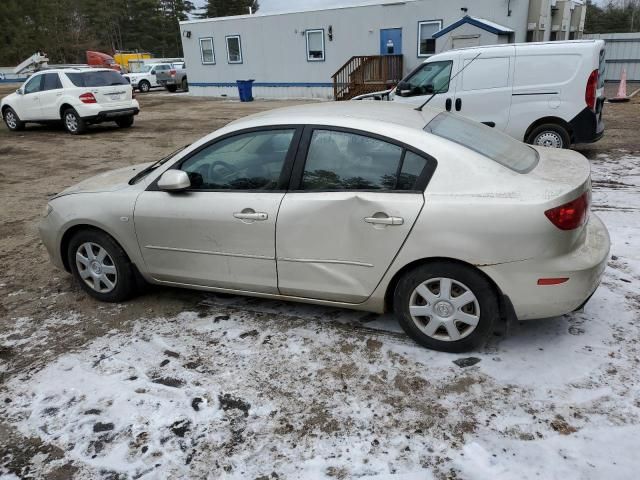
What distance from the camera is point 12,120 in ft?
49.5

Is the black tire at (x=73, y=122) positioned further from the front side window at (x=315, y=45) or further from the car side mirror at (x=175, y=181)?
the car side mirror at (x=175, y=181)

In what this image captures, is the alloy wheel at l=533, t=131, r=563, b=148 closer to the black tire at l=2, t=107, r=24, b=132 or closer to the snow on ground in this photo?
the snow on ground

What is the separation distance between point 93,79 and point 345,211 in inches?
496

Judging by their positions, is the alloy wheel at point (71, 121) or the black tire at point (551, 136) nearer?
the black tire at point (551, 136)

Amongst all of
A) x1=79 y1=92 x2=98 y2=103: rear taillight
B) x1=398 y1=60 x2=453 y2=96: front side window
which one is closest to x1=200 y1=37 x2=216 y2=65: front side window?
x1=79 y1=92 x2=98 y2=103: rear taillight

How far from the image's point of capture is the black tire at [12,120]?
14.9m

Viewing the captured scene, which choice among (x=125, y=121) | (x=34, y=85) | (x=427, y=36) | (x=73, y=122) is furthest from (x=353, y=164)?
(x=427, y=36)

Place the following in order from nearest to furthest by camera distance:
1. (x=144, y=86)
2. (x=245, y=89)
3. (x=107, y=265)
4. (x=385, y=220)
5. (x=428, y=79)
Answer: (x=385, y=220) < (x=107, y=265) < (x=428, y=79) < (x=245, y=89) < (x=144, y=86)

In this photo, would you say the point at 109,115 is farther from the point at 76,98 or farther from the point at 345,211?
the point at 345,211

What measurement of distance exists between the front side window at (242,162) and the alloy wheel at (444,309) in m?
1.18

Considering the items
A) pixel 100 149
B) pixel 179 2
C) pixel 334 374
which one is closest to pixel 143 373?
pixel 334 374

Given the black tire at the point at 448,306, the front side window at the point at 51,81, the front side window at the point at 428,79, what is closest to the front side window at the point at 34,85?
the front side window at the point at 51,81

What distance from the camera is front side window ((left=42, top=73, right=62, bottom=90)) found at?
44.5 ft

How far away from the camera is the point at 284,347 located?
344 cm
